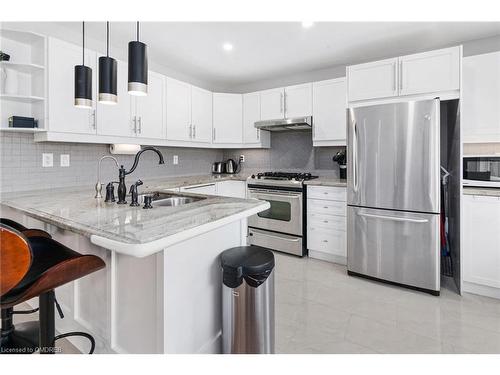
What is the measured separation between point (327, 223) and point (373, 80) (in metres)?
1.60

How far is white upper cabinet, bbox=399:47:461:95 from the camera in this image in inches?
97.6

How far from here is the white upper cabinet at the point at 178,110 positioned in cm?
345

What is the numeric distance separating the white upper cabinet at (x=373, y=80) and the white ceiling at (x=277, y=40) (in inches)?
13.0

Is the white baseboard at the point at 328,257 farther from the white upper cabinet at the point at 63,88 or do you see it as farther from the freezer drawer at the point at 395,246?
the white upper cabinet at the point at 63,88

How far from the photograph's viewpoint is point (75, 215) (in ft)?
4.83

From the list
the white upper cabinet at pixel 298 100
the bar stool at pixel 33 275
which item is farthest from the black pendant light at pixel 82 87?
the white upper cabinet at pixel 298 100

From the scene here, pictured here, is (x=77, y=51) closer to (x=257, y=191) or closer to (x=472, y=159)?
(x=257, y=191)

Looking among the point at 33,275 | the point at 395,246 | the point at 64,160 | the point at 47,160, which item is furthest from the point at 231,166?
the point at 33,275

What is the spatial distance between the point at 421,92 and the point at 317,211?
62.5 inches

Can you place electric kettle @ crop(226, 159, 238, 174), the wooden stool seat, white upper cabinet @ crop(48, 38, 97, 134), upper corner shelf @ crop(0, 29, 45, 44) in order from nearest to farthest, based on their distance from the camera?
the wooden stool seat
upper corner shelf @ crop(0, 29, 45, 44)
white upper cabinet @ crop(48, 38, 97, 134)
electric kettle @ crop(226, 159, 238, 174)

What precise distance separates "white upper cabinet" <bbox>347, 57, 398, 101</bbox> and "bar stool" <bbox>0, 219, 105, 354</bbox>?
8.97ft

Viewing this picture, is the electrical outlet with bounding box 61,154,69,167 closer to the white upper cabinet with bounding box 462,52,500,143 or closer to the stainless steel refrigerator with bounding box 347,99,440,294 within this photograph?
the stainless steel refrigerator with bounding box 347,99,440,294

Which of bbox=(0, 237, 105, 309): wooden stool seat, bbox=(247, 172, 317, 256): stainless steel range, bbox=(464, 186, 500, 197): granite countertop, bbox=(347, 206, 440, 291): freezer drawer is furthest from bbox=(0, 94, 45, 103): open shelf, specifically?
bbox=(464, 186, 500, 197): granite countertop

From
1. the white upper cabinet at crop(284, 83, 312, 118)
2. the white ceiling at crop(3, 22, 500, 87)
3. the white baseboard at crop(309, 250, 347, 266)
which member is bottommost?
the white baseboard at crop(309, 250, 347, 266)
